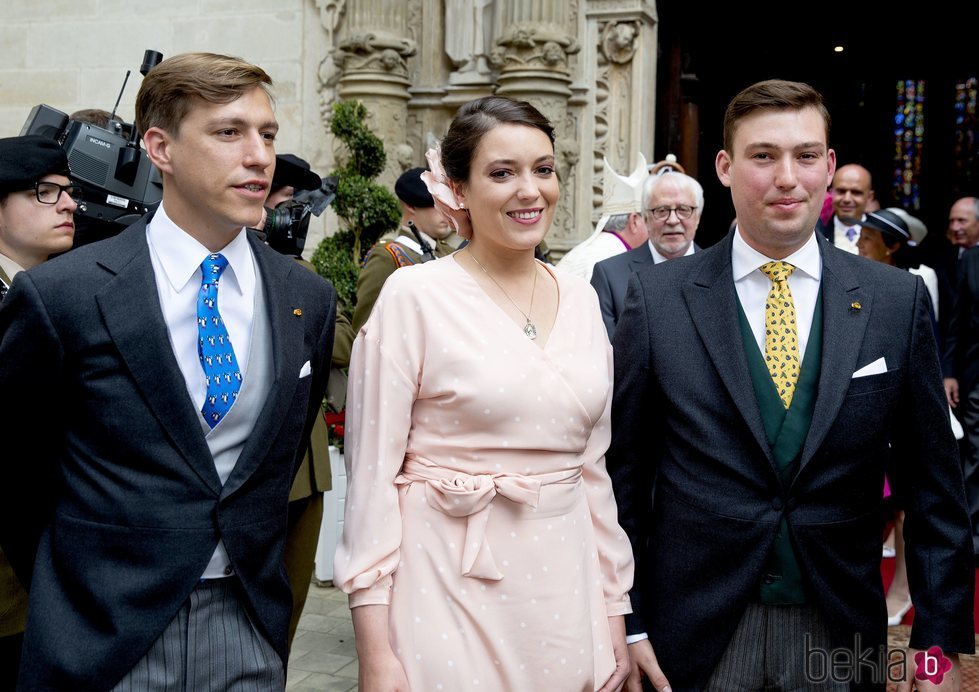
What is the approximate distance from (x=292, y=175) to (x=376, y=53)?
158 inches

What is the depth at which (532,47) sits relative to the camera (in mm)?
7512

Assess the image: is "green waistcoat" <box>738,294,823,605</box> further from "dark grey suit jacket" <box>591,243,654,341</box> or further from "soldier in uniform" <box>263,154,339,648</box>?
"dark grey suit jacket" <box>591,243,654,341</box>

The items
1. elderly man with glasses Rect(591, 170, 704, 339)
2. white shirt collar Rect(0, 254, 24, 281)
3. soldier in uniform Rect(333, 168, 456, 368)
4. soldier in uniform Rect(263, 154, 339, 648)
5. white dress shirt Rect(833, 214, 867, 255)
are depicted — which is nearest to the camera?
white shirt collar Rect(0, 254, 24, 281)

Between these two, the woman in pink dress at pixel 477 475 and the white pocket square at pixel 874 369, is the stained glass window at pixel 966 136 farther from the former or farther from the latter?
the woman in pink dress at pixel 477 475

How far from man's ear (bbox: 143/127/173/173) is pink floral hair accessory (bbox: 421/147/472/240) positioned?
2.03 ft

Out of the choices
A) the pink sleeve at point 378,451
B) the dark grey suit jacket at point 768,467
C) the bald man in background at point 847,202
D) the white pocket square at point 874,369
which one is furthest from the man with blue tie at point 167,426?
the bald man in background at point 847,202

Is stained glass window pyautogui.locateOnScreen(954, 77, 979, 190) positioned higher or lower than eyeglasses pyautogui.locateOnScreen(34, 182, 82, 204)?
higher

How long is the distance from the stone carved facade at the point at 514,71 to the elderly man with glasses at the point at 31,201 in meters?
4.59

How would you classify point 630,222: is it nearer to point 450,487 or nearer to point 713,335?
point 713,335

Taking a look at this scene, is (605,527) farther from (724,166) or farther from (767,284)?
(724,166)

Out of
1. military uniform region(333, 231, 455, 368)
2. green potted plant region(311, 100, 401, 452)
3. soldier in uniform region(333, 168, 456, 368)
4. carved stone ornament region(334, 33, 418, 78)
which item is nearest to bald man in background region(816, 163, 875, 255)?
soldier in uniform region(333, 168, 456, 368)

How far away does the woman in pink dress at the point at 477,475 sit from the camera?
90.4 inches

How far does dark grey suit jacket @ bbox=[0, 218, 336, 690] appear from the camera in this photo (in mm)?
2061

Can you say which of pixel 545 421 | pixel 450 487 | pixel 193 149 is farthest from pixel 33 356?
pixel 545 421
